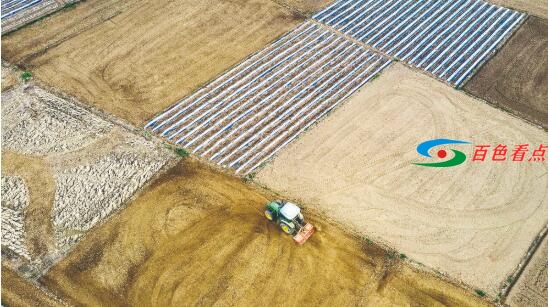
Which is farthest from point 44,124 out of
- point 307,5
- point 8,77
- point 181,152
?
point 307,5

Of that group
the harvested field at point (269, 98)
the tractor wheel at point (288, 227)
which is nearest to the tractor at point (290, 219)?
the tractor wheel at point (288, 227)

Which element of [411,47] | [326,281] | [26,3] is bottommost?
[326,281]

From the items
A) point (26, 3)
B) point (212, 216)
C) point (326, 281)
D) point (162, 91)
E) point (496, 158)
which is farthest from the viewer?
point (26, 3)

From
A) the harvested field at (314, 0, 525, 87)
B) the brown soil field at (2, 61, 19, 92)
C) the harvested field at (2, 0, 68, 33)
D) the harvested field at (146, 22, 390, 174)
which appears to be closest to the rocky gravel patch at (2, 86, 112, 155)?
the brown soil field at (2, 61, 19, 92)

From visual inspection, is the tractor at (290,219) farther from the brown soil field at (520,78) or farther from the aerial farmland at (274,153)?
the brown soil field at (520,78)

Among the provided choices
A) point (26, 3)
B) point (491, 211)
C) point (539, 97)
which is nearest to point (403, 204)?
point (491, 211)

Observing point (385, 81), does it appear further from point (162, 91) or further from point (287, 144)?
point (162, 91)

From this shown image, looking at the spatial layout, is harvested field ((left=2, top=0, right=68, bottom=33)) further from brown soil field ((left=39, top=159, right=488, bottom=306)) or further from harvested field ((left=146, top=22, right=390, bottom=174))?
brown soil field ((left=39, top=159, right=488, bottom=306))
